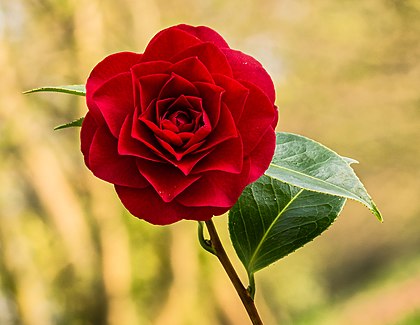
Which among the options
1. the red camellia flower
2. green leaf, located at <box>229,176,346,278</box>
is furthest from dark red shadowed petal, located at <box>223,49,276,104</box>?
green leaf, located at <box>229,176,346,278</box>

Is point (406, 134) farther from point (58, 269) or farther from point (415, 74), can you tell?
point (58, 269)

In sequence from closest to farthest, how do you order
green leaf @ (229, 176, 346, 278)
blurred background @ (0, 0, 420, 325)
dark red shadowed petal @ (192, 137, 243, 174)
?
dark red shadowed petal @ (192, 137, 243, 174) < green leaf @ (229, 176, 346, 278) < blurred background @ (0, 0, 420, 325)

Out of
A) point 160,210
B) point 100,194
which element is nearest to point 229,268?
point 160,210

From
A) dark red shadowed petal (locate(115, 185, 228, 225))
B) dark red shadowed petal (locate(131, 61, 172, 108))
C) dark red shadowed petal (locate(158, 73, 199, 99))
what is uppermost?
dark red shadowed petal (locate(131, 61, 172, 108))

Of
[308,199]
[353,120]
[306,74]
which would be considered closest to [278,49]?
[306,74]

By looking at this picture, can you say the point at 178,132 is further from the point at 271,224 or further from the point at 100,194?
the point at 100,194

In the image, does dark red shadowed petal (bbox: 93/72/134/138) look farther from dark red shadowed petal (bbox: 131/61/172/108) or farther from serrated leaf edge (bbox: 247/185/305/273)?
serrated leaf edge (bbox: 247/185/305/273)
